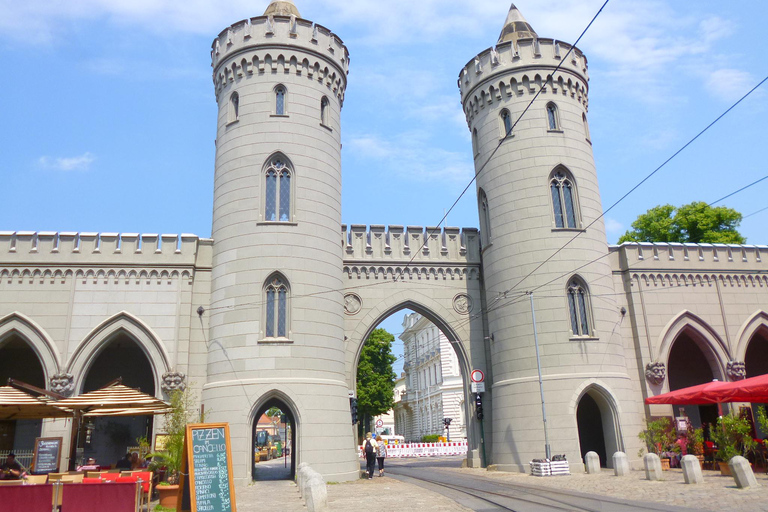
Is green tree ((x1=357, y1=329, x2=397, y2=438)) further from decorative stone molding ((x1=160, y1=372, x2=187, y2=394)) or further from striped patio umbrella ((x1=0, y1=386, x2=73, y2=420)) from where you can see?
striped patio umbrella ((x1=0, y1=386, x2=73, y2=420))

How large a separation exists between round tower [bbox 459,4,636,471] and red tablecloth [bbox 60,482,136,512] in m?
14.4

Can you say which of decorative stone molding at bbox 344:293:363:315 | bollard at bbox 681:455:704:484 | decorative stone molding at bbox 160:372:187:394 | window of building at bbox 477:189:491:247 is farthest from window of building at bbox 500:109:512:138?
decorative stone molding at bbox 160:372:187:394

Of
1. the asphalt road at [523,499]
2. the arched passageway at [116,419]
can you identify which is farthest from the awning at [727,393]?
the arched passageway at [116,419]

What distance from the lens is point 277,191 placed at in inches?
865

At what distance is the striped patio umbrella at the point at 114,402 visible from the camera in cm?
1396

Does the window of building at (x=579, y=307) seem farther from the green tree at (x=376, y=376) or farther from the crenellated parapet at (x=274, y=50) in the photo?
the green tree at (x=376, y=376)

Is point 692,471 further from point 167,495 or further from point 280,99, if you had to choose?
point 280,99

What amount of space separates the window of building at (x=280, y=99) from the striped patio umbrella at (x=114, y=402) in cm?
1156

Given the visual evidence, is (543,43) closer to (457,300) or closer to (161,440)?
(457,300)

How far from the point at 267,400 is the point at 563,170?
546 inches

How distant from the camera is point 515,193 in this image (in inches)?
929

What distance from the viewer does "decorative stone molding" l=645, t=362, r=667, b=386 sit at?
2289 cm

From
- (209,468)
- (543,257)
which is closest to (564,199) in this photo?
(543,257)

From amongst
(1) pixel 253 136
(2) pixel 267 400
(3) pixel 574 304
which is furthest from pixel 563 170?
(2) pixel 267 400
